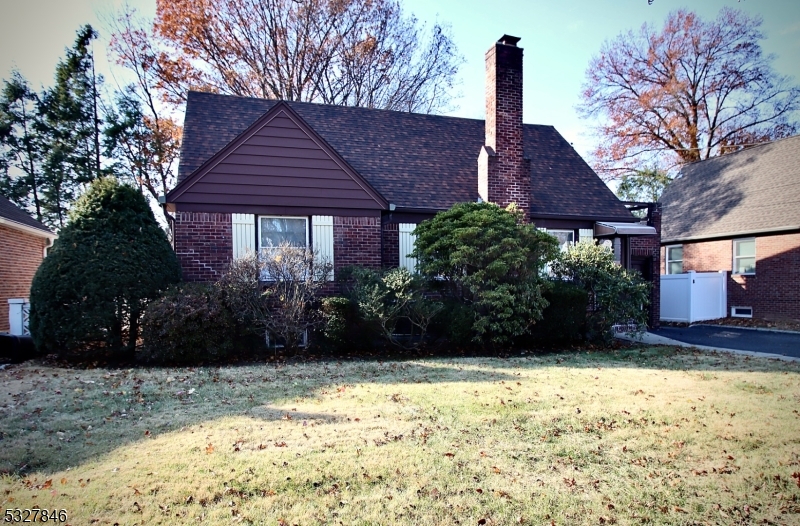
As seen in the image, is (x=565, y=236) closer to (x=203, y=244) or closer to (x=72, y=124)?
(x=203, y=244)

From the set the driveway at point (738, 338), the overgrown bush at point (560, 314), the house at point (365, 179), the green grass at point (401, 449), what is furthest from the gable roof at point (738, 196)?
the green grass at point (401, 449)

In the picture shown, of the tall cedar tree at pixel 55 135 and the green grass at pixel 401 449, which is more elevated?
the tall cedar tree at pixel 55 135

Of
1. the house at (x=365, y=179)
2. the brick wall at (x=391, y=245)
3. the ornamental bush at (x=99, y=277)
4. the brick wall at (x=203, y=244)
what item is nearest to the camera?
the ornamental bush at (x=99, y=277)

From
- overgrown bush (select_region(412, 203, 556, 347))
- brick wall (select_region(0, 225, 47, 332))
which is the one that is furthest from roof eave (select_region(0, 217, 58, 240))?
overgrown bush (select_region(412, 203, 556, 347))

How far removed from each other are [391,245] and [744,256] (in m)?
13.9

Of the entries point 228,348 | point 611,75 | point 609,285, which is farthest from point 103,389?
point 611,75

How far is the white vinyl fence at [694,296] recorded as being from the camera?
55.1 ft

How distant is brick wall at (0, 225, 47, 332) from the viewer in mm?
14406

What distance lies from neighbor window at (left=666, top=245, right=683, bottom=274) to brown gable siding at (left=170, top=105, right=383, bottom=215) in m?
15.1

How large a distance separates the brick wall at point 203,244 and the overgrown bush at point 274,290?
1067 millimetres

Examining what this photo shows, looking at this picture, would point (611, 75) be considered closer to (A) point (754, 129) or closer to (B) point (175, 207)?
(A) point (754, 129)

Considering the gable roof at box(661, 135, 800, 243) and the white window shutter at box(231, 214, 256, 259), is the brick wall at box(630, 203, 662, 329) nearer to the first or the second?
the gable roof at box(661, 135, 800, 243)

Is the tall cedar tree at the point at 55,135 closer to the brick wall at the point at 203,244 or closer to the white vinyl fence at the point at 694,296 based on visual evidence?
the brick wall at the point at 203,244

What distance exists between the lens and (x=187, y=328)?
8.44 meters
